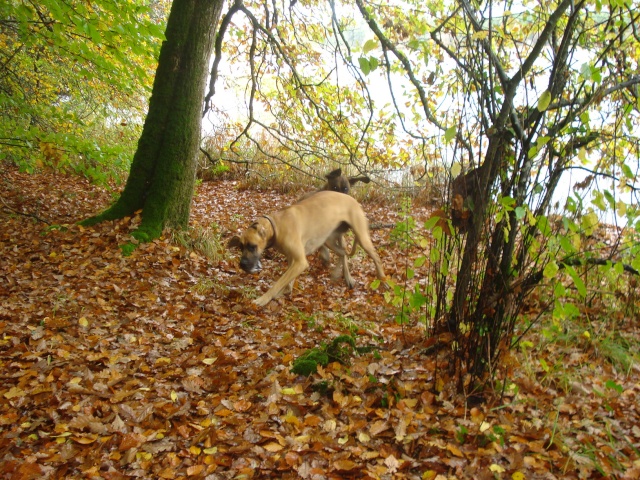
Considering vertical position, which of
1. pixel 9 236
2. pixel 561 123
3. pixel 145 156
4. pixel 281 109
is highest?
pixel 281 109

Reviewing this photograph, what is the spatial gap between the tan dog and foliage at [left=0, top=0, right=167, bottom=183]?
2679 mm

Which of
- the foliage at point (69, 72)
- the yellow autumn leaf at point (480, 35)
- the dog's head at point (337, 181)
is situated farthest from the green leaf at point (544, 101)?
the dog's head at point (337, 181)

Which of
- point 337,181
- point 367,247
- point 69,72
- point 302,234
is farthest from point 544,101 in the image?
point 69,72

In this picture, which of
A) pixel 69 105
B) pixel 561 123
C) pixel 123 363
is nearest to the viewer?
pixel 561 123

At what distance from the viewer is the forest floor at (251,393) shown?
3.16 meters

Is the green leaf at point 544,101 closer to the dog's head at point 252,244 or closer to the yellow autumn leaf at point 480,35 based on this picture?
the yellow autumn leaf at point 480,35

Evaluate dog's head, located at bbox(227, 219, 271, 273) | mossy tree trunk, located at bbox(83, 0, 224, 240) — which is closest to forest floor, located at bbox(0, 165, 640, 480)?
dog's head, located at bbox(227, 219, 271, 273)

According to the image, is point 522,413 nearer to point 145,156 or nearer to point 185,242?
point 185,242

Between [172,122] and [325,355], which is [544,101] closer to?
[325,355]

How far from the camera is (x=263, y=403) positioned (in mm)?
3842

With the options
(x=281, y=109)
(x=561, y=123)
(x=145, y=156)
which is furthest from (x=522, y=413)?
(x=281, y=109)

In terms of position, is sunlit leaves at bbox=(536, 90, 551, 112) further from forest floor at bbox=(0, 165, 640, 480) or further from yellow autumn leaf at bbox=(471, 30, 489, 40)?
forest floor at bbox=(0, 165, 640, 480)

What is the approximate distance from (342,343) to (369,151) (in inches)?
237

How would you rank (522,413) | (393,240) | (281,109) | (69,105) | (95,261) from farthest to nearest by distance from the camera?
(69,105) → (281,109) → (393,240) → (95,261) → (522,413)
